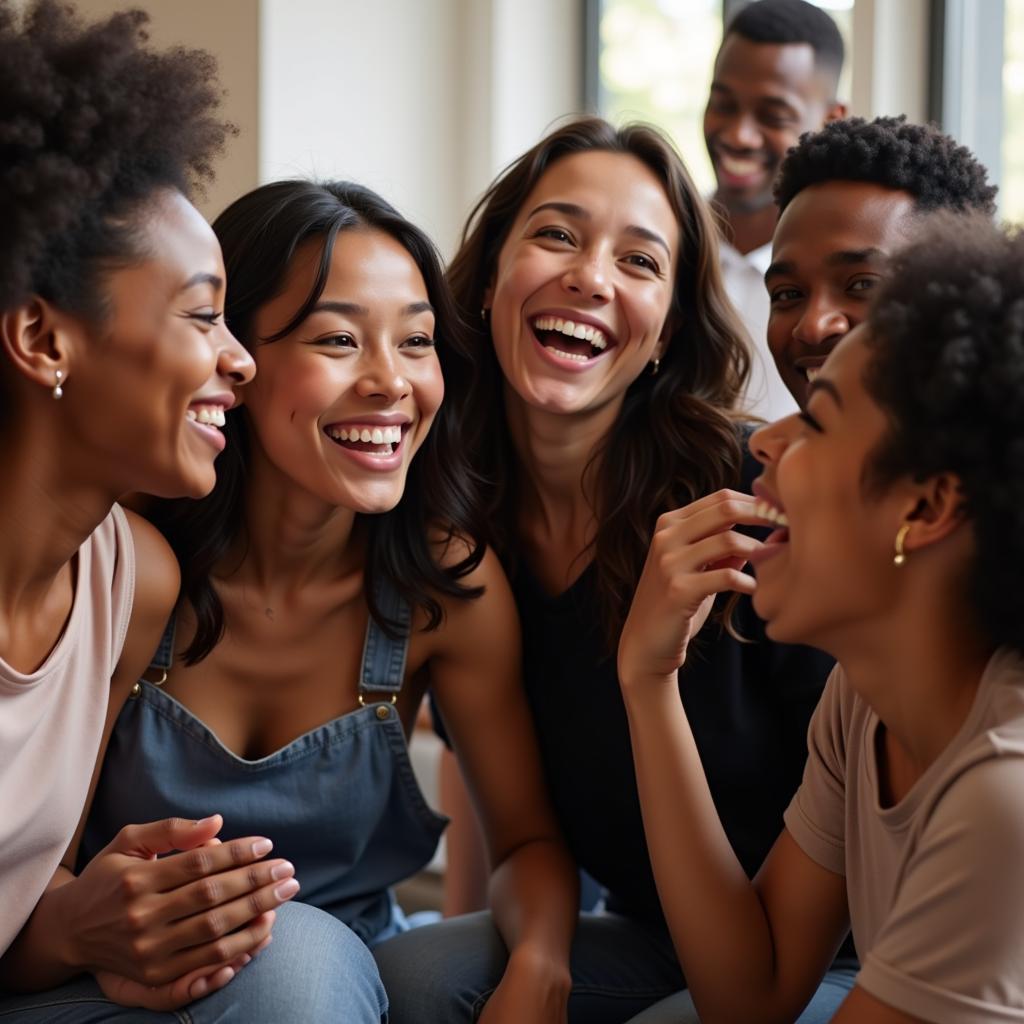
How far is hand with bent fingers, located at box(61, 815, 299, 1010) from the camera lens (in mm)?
1521

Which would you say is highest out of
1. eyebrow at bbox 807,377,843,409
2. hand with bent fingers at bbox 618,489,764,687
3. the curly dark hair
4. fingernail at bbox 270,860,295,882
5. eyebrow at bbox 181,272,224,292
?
the curly dark hair

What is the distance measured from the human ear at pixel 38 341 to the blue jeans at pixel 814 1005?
1017mm

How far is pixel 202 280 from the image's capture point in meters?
1.58

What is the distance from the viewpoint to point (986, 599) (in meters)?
1.28

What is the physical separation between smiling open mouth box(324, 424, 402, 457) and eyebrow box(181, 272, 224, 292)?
318 mm

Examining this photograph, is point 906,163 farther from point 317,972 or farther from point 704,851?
point 317,972

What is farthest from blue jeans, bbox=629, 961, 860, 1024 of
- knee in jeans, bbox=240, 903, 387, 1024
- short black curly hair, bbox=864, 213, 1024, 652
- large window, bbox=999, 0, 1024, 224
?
large window, bbox=999, 0, 1024, 224

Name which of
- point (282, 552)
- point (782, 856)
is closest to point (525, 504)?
point (282, 552)

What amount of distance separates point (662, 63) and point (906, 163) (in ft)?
6.84

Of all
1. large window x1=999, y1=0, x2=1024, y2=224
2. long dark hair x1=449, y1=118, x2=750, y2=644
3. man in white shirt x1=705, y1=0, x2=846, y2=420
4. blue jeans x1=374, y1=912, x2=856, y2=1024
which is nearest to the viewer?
blue jeans x1=374, y1=912, x2=856, y2=1024

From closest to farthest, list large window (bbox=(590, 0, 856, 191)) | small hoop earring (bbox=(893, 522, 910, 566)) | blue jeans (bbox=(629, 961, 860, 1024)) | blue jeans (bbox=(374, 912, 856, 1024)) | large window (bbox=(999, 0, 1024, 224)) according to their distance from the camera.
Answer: small hoop earring (bbox=(893, 522, 910, 566)), blue jeans (bbox=(629, 961, 860, 1024)), blue jeans (bbox=(374, 912, 856, 1024)), large window (bbox=(999, 0, 1024, 224)), large window (bbox=(590, 0, 856, 191))

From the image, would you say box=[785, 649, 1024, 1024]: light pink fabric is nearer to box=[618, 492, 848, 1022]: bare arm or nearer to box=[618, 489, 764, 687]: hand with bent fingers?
box=[618, 492, 848, 1022]: bare arm

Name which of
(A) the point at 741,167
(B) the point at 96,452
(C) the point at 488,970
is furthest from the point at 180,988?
(A) the point at 741,167

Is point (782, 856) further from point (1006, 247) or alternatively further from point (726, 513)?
point (1006, 247)
